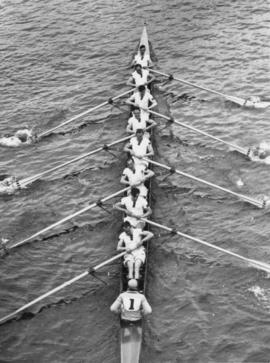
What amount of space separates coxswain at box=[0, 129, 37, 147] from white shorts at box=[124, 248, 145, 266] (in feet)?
31.5

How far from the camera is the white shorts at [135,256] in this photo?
13367 mm

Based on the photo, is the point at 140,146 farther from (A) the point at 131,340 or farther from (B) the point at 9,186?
(A) the point at 131,340

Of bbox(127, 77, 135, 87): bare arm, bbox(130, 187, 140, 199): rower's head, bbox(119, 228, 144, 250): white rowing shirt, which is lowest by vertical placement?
bbox(119, 228, 144, 250): white rowing shirt

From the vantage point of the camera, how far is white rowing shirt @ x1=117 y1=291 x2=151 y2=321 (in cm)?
1218

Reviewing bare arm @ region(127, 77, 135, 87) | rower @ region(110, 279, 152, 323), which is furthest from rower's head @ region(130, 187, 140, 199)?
bare arm @ region(127, 77, 135, 87)

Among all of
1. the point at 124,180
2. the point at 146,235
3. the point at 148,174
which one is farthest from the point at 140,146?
the point at 146,235

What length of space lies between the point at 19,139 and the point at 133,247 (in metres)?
10.1

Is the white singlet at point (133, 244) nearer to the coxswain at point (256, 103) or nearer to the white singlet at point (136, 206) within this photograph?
the white singlet at point (136, 206)

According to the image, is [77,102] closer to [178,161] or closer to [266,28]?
[178,161]

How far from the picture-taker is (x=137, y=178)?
1648 centimetres

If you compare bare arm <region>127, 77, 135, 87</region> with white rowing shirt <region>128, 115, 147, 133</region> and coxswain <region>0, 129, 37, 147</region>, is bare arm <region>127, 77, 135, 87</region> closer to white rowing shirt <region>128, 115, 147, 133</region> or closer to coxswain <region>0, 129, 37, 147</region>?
white rowing shirt <region>128, 115, 147, 133</region>

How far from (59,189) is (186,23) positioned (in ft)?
55.9

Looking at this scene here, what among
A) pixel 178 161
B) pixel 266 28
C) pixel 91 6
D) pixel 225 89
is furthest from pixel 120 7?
pixel 178 161

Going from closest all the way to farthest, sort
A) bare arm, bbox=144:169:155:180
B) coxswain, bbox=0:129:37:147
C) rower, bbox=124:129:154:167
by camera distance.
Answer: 1. bare arm, bbox=144:169:155:180
2. rower, bbox=124:129:154:167
3. coxswain, bbox=0:129:37:147
